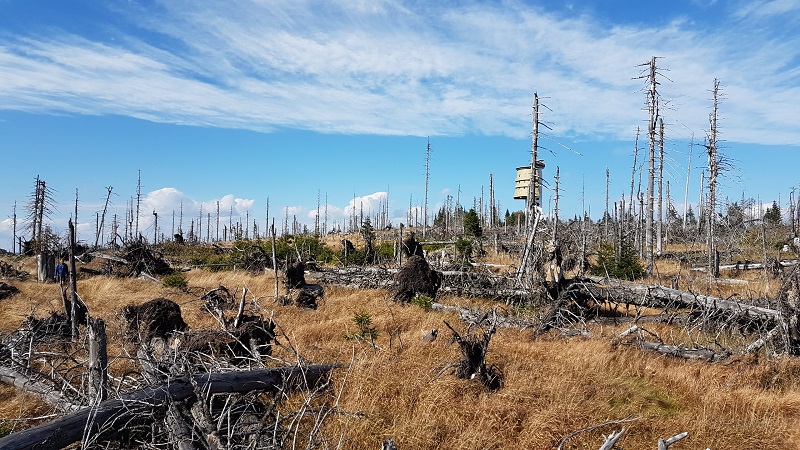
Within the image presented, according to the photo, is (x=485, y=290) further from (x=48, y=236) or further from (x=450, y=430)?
(x=48, y=236)

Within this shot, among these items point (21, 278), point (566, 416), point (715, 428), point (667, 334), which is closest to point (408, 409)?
point (566, 416)

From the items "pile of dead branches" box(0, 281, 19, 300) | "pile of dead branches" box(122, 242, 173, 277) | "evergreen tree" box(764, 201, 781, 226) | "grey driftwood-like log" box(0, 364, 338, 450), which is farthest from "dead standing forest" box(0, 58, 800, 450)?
"evergreen tree" box(764, 201, 781, 226)

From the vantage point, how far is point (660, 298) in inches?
412

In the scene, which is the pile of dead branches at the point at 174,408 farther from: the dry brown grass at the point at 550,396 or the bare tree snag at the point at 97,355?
the dry brown grass at the point at 550,396

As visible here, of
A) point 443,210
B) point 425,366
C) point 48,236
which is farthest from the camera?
point 443,210

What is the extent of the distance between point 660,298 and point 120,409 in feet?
34.5

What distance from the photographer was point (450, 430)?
5.04 metres

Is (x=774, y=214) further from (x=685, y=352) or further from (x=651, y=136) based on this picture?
(x=685, y=352)

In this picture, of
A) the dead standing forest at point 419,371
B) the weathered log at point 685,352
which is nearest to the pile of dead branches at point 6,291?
the dead standing forest at point 419,371

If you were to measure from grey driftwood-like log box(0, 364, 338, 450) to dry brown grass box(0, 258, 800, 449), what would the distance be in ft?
2.50

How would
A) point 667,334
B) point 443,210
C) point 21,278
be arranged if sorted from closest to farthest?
point 667,334 < point 21,278 < point 443,210

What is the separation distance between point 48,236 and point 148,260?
10.8 m

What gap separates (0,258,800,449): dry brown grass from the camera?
4.99 m

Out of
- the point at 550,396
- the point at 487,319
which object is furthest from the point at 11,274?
the point at 550,396
